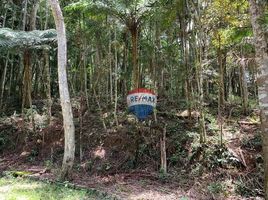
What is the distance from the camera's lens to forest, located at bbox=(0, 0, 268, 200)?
305 inches

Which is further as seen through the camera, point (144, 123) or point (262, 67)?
point (144, 123)

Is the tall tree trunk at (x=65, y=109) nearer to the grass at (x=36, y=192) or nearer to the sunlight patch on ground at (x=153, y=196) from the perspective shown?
the grass at (x=36, y=192)

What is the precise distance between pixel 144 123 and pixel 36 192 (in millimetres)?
4126

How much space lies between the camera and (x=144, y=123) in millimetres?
10508

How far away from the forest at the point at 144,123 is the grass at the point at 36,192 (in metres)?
0.02

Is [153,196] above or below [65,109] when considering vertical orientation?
below

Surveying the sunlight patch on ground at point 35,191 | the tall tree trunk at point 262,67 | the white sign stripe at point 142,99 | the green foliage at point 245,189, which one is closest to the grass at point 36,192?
the sunlight patch on ground at point 35,191

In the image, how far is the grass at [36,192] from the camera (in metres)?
6.83

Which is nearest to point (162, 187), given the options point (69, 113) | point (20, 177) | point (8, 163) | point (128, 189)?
point (128, 189)

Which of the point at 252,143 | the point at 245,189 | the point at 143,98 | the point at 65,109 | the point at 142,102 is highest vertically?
the point at 143,98

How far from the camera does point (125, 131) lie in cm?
1029

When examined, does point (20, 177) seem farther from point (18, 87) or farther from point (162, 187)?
point (18, 87)

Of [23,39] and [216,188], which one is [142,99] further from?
[23,39]

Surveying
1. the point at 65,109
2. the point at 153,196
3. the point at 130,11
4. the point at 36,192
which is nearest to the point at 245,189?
the point at 153,196
